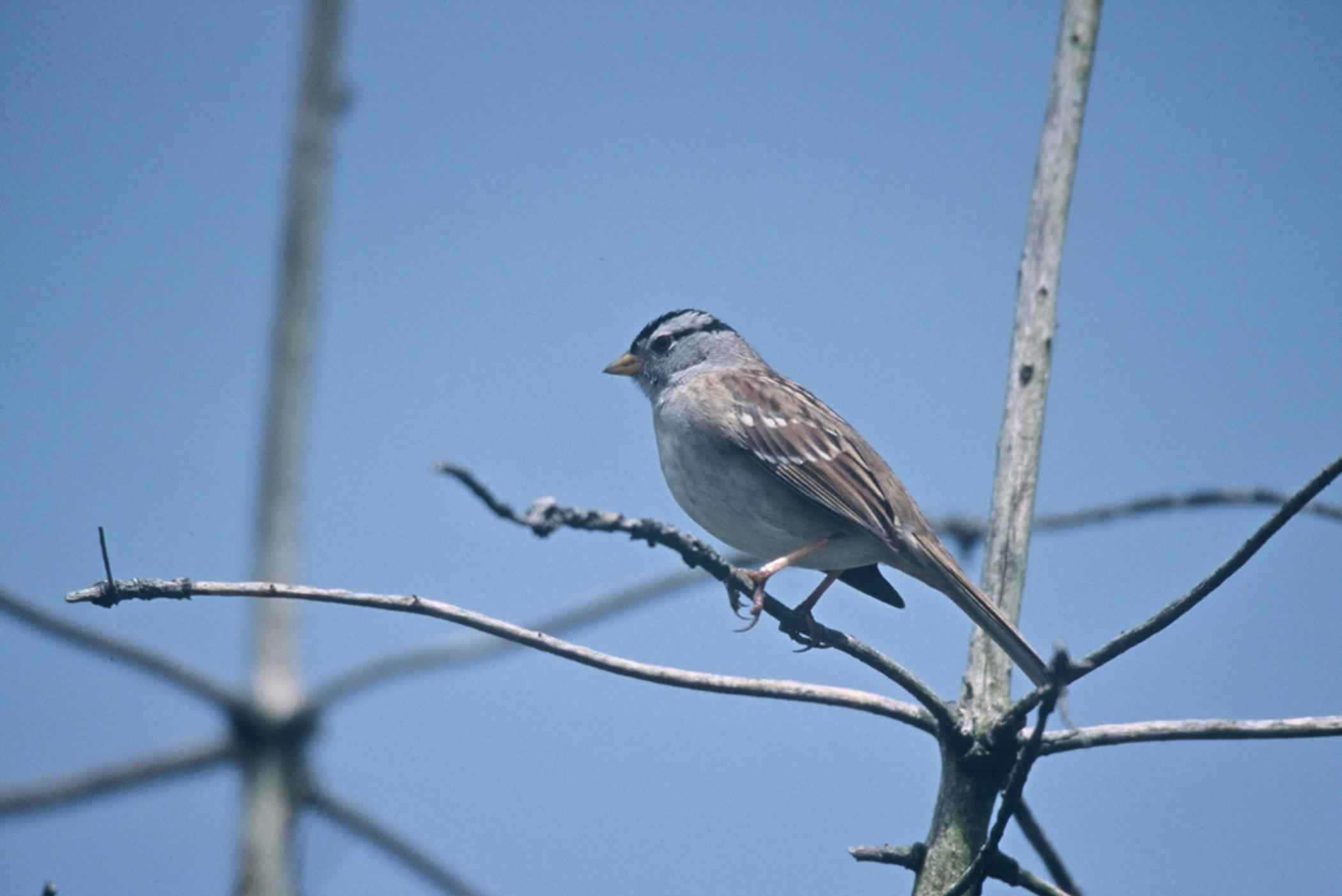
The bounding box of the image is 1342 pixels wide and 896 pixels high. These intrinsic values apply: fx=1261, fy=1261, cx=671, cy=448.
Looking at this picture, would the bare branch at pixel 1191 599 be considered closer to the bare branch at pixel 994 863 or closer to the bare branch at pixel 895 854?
the bare branch at pixel 994 863

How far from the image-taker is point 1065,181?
406 cm

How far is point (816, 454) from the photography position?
17.5ft

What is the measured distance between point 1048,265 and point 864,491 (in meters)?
1.53

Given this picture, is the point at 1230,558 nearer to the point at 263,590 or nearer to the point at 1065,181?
the point at 1065,181

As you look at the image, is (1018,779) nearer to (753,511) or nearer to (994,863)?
(994,863)

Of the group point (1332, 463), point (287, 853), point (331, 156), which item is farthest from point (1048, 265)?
point (287, 853)

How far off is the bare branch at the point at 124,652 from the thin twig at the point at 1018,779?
204cm

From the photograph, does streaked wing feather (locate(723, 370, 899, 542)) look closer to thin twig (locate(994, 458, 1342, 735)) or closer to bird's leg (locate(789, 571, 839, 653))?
bird's leg (locate(789, 571, 839, 653))

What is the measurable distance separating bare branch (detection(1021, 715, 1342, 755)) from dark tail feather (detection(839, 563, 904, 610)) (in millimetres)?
2782

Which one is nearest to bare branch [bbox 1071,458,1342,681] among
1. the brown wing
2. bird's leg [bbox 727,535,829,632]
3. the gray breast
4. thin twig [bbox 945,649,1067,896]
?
thin twig [bbox 945,649,1067,896]

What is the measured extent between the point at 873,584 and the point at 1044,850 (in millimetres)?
2308

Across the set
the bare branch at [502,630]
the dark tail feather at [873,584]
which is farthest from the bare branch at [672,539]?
the dark tail feather at [873,584]

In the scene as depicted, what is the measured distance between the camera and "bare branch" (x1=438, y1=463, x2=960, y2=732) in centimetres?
244

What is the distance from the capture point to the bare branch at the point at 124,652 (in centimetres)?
339
